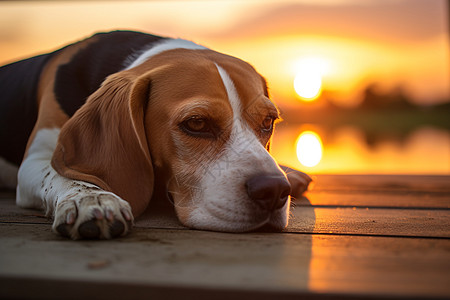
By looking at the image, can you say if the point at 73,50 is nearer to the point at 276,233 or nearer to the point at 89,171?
the point at 89,171

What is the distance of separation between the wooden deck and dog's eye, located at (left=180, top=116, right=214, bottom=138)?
0.47m

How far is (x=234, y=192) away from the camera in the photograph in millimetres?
2102

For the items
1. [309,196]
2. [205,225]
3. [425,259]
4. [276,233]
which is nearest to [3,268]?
[205,225]

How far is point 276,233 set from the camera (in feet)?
6.57

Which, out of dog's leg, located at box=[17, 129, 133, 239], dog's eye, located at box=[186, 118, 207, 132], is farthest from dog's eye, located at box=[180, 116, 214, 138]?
dog's leg, located at box=[17, 129, 133, 239]

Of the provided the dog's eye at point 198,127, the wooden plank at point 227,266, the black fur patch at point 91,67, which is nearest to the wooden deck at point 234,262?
the wooden plank at point 227,266

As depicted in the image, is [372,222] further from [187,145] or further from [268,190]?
[187,145]

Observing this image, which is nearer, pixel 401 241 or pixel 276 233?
pixel 401 241

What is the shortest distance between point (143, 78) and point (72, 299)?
1.51 meters

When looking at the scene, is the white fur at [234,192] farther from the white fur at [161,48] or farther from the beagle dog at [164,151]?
the white fur at [161,48]

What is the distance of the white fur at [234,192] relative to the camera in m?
2.05

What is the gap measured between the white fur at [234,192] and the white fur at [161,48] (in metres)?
0.93

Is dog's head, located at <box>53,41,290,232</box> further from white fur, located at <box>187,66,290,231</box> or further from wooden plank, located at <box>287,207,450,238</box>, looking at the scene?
wooden plank, located at <box>287,207,450,238</box>

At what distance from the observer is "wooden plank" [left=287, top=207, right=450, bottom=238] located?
2.03 meters
